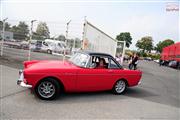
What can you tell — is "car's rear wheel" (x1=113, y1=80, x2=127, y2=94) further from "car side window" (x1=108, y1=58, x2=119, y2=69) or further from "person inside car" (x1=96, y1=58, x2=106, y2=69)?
"person inside car" (x1=96, y1=58, x2=106, y2=69)

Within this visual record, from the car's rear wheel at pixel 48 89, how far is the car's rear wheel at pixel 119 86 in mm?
2127

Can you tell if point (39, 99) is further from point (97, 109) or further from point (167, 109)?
point (167, 109)

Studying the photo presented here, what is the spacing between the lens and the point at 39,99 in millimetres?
5559

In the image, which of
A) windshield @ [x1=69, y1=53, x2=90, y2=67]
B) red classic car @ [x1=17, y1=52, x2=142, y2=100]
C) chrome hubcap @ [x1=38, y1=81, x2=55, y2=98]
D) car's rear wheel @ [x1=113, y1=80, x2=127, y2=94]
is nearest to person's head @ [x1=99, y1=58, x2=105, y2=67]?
red classic car @ [x1=17, y1=52, x2=142, y2=100]

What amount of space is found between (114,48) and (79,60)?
14534 millimetres

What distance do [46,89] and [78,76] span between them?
0.98 metres

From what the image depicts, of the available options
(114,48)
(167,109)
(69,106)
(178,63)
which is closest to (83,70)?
(69,106)

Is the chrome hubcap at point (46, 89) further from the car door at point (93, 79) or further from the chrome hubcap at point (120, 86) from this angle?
the chrome hubcap at point (120, 86)

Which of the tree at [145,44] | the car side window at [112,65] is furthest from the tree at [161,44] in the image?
the car side window at [112,65]

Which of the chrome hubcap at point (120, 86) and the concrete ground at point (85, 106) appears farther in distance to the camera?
the chrome hubcap at point (120, 86)

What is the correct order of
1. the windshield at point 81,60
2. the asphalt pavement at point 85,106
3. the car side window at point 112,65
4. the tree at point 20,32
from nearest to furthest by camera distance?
the asphalt pavement at point 85,106
the windshield at point 81,60
the car side window at point 112,65
the tree at point 20,32

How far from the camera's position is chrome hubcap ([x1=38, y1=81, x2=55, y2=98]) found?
5.59 meters

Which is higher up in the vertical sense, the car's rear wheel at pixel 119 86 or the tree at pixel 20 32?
the tree at pixel 20 32

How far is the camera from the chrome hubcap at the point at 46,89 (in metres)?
5.59
